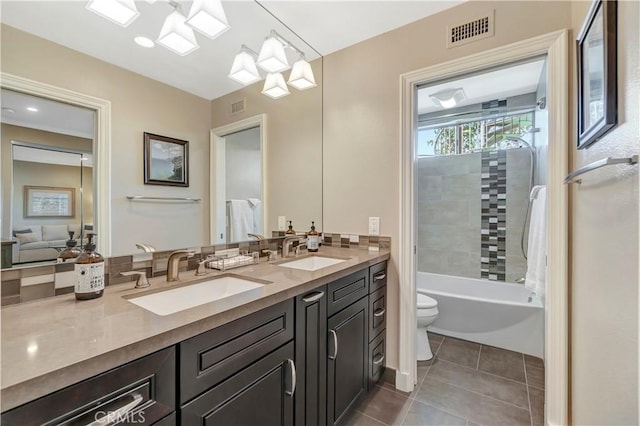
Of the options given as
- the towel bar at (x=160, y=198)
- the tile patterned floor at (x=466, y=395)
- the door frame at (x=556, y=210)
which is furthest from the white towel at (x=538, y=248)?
the towel bar at (x=160, y=198)

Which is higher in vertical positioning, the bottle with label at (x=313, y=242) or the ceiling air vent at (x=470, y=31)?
the ceiling air vent at (x=470, y=31)

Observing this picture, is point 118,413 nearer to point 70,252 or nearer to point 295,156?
point 70,252

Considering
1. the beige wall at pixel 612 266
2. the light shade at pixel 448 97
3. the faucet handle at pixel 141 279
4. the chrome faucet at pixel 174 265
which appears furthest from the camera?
the light shade at pixel 448 97

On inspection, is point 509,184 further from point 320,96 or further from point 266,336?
point 266,336

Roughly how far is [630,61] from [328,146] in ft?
5.67

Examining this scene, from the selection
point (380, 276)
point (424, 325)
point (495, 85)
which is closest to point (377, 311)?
point (380, 276)

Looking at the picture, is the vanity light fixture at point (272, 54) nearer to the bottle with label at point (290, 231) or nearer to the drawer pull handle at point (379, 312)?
the bottle with label at point (290, 231)

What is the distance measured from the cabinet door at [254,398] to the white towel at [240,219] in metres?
0.84

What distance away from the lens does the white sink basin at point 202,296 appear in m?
0.97

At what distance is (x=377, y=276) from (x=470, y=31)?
1591 millimetres

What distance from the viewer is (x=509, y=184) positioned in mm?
3004

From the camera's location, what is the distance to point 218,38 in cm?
159

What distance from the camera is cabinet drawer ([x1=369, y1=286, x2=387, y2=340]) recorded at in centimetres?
176

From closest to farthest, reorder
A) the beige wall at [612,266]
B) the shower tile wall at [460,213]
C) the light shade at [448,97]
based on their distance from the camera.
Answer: the beige wall at [612,266]
the light shade at [448,97]
the shower tile wall at [460,213]
